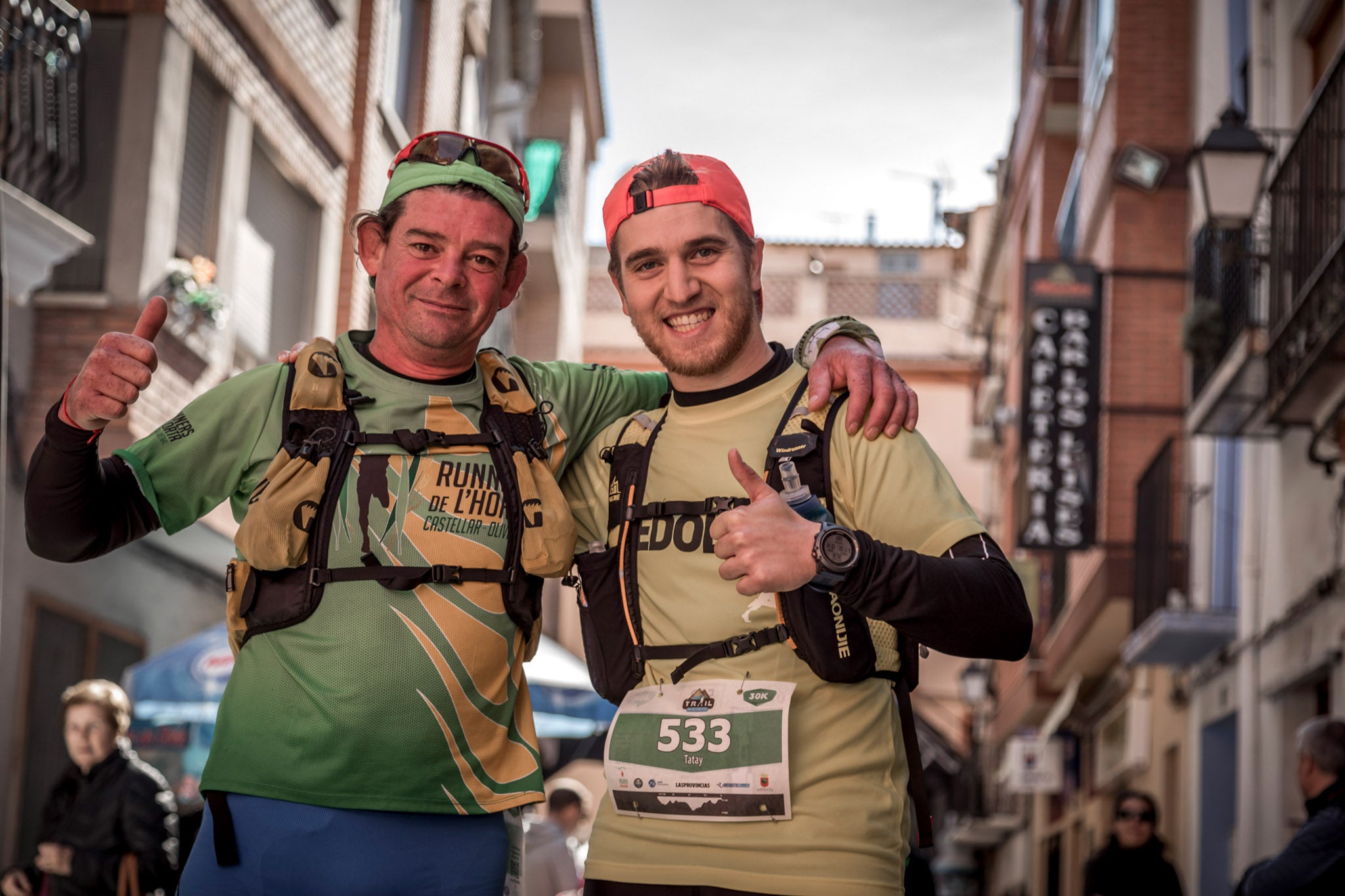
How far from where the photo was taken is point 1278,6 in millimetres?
12555

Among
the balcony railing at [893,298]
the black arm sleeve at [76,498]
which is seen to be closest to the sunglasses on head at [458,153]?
the black arm sleeve at [76,498]

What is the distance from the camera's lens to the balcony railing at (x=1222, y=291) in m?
12.0

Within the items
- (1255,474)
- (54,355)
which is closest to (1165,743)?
(1255,474)

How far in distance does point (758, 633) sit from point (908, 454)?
1.61 feet

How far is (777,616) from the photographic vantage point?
11.9 ft

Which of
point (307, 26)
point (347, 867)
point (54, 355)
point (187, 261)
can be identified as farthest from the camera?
point (307, 26)

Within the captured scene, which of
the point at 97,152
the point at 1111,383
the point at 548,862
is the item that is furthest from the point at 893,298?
the point at 548,862

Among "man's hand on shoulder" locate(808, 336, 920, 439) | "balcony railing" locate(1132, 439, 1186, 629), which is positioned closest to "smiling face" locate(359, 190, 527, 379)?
"man's hand on shoulder" locate(808, 336, 920, 439)

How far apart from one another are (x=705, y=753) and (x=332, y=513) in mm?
936

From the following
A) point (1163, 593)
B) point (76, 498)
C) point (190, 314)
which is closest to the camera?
point (76, 498)

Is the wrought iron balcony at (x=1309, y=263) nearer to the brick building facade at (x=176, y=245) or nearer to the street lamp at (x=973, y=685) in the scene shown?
the brick building facade at (x=176, y=245)

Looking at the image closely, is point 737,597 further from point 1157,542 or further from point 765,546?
A: point 1157,542

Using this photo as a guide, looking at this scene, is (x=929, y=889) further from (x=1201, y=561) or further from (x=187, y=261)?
(x=1201, y=561)

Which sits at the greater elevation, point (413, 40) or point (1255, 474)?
point (413, 40)
